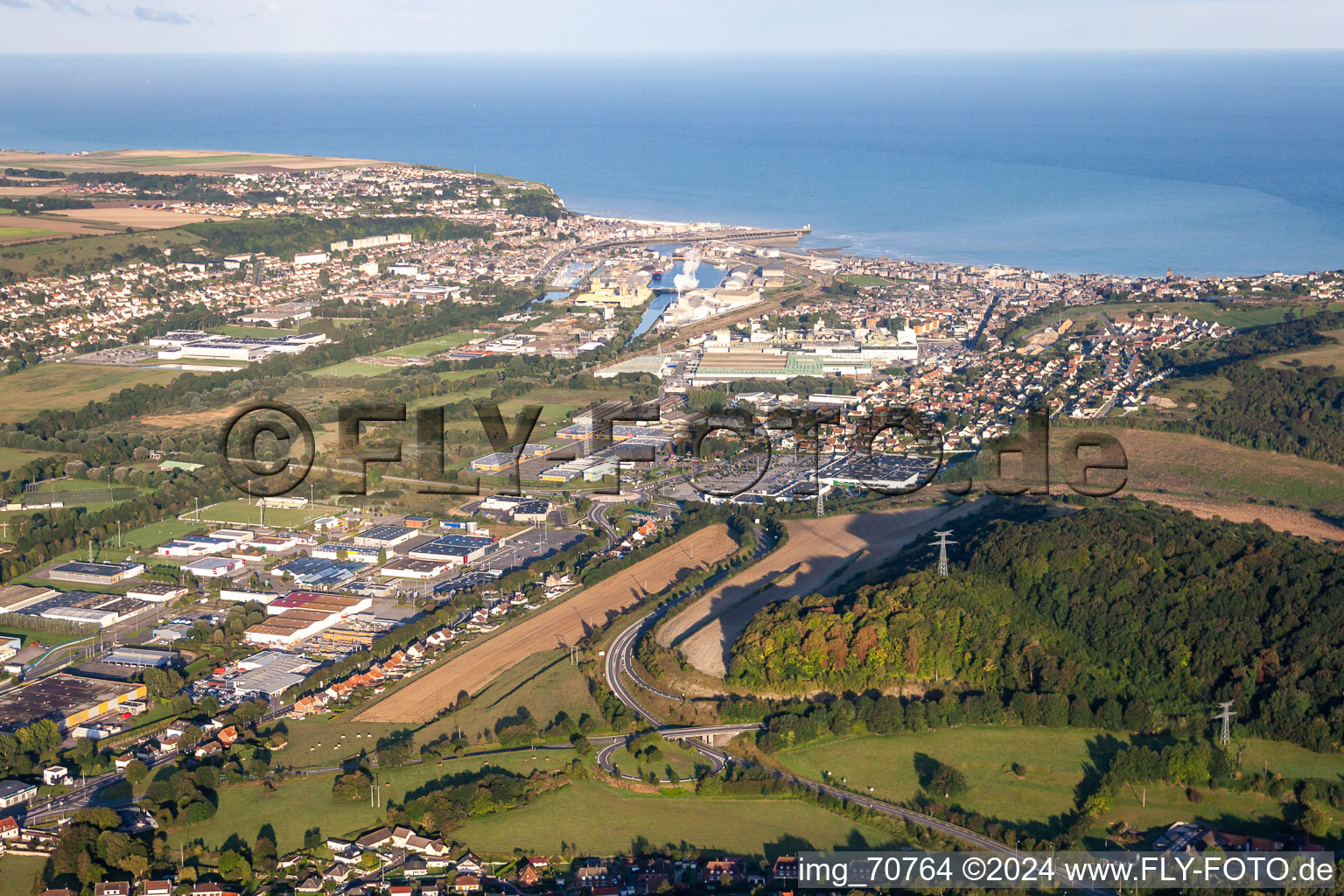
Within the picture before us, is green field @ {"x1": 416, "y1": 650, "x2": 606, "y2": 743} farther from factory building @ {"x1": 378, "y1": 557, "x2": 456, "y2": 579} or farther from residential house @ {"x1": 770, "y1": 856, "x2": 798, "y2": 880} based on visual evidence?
factory building @ {"x1": 378, "y1": 557, "x2": 456, "y2": 579}

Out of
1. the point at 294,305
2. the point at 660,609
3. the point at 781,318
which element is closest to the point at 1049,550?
the point at 660,609

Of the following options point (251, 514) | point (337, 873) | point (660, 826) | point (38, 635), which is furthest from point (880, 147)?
point (337, 873)

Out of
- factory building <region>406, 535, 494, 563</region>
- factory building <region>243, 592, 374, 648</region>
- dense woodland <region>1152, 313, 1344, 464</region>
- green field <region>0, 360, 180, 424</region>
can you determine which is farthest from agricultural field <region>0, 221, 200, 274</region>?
dense woodland <region>1152, 313, 1344, 464</region>

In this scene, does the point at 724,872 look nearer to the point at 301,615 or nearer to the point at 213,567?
the point at 301,615

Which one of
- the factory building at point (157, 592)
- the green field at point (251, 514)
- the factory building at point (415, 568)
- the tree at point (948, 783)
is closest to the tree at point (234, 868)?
the tree at point (948, 783)

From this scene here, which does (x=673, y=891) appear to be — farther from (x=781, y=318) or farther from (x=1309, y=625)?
(x=781, y=318)

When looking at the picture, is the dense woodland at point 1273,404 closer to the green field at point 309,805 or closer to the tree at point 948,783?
the tree at point 948,783
